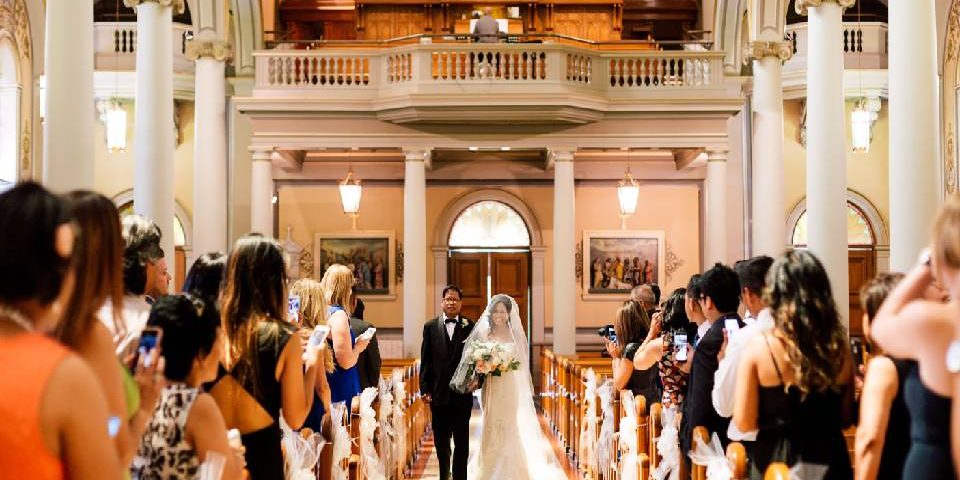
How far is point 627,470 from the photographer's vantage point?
809cm

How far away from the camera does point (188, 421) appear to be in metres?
3.77

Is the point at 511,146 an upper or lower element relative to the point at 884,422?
upper

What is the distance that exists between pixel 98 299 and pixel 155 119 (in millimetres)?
10064

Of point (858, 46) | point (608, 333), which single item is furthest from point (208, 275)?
point (858, 46)

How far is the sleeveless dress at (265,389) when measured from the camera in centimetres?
452

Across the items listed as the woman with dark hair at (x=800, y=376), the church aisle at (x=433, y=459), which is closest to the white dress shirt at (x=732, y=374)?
the woman with dark hair at (x=800, y=376)

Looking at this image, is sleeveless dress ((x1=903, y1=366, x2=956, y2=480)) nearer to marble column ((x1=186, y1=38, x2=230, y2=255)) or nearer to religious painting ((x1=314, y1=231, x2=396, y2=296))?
marble column ((x1=186, y1=38, x2=230, y2=255))

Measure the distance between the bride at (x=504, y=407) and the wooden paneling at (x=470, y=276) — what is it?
10.6 metres

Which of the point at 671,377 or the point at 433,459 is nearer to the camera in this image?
the point at 671,377

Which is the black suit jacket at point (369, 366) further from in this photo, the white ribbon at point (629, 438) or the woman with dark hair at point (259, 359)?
the woman with dark hair at point (259, 359)

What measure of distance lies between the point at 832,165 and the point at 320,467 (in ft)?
24.3

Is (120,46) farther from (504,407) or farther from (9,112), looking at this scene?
(504,407)

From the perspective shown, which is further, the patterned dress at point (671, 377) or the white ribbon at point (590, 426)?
the white ribbon at point (590, 426)

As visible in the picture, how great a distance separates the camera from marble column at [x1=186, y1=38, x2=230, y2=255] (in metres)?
17.2
